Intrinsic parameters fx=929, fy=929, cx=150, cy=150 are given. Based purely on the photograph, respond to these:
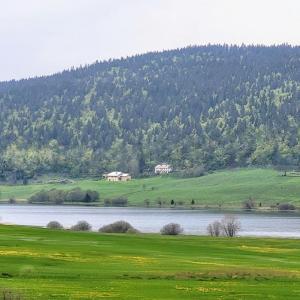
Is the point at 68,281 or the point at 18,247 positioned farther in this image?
the point at 18,247

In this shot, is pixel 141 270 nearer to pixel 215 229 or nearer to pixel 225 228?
pixel 225 228

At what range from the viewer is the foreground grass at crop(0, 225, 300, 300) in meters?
43.8

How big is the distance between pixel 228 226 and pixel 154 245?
38.2 m

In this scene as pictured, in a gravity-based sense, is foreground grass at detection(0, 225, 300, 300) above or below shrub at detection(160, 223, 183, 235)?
below

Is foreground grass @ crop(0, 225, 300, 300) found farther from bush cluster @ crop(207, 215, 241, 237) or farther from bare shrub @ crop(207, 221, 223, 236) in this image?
bare shrub @ crop(207, 221, 223, 236)

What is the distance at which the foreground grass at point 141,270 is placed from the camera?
144ft

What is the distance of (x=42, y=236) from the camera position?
3324 inches

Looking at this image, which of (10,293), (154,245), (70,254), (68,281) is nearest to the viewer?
(10,293)

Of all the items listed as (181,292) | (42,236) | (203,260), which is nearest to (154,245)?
(42,236)

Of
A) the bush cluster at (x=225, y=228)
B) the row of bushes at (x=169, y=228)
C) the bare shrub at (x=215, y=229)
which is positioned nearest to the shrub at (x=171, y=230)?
the row of bushes at (x=169, y=228)

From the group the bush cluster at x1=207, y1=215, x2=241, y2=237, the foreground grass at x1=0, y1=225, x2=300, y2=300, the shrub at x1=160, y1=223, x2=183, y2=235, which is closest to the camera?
the foreground grass at x1=0, y1=225, x2=300, y2=300

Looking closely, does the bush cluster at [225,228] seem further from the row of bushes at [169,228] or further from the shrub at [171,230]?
the shrub at [171,230]

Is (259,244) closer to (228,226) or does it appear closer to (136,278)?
(228,226)

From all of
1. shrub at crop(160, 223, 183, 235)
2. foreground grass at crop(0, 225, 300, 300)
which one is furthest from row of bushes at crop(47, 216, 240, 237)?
foreground grass at crop(0, 225, 300, 300)
